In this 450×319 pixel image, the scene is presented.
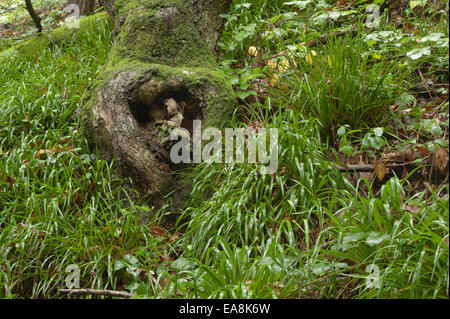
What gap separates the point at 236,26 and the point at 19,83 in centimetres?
250

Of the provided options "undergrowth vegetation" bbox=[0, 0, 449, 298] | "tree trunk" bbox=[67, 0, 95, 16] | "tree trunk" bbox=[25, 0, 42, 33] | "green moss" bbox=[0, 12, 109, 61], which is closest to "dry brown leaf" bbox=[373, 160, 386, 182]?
"undergrowth vegetation" bbox=[0, 0, 449, 298]

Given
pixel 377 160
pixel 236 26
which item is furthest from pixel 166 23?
pixel 377 160

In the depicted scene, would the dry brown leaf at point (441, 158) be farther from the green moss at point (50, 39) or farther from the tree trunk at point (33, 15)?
the tree trunk at point (33, 15)

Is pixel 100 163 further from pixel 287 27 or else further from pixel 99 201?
pixel 287 27

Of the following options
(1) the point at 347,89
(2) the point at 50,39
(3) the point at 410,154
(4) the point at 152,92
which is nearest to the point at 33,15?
(2) the point at 50,39

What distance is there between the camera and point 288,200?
2.72m

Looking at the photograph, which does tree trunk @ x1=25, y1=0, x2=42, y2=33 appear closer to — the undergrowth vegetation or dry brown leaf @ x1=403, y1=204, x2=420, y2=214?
the undergrowth vegetation

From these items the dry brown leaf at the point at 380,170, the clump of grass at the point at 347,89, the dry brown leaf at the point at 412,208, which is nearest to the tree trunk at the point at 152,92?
the clump of grass at the point at 347,89

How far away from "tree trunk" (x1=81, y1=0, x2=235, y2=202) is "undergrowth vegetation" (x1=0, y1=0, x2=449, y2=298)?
0.70 feet

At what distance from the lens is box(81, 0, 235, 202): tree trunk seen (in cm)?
321

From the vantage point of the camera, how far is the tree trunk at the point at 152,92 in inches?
126

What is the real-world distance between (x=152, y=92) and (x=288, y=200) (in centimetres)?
143
